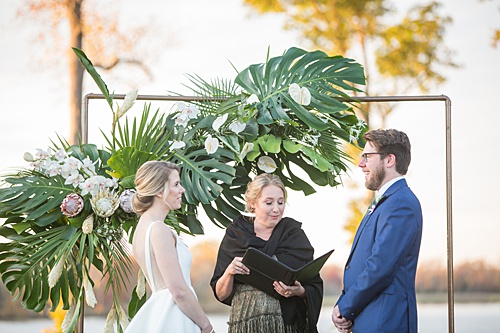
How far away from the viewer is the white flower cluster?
4.08m

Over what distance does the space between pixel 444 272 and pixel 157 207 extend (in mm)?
6309

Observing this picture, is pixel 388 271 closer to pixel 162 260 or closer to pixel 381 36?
pixel 162 260

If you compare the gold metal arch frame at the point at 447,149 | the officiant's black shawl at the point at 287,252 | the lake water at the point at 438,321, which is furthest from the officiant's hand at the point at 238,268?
the lake water at the point at 438,321

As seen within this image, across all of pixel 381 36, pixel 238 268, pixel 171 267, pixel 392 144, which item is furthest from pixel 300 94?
pixel 381 36

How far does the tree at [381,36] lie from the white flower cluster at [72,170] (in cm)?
517

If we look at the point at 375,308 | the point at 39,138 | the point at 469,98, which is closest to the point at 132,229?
the point at 375,308

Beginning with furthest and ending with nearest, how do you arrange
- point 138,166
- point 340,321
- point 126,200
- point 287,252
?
point 138,166 → point 126,200 → point 287,252 → point 340,321

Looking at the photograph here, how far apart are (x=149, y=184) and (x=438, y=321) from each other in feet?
21.1

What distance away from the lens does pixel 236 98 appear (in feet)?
14.5

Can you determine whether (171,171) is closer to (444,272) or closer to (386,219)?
(386,219)

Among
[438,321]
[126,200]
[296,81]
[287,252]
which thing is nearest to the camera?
[287,252]

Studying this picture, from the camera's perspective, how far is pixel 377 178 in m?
3.60

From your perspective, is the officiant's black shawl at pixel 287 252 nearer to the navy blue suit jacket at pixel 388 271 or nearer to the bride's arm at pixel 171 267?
the navy blue suit jacket at pixel 388 271

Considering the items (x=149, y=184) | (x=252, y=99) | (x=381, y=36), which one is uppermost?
(x=381, y=36)
